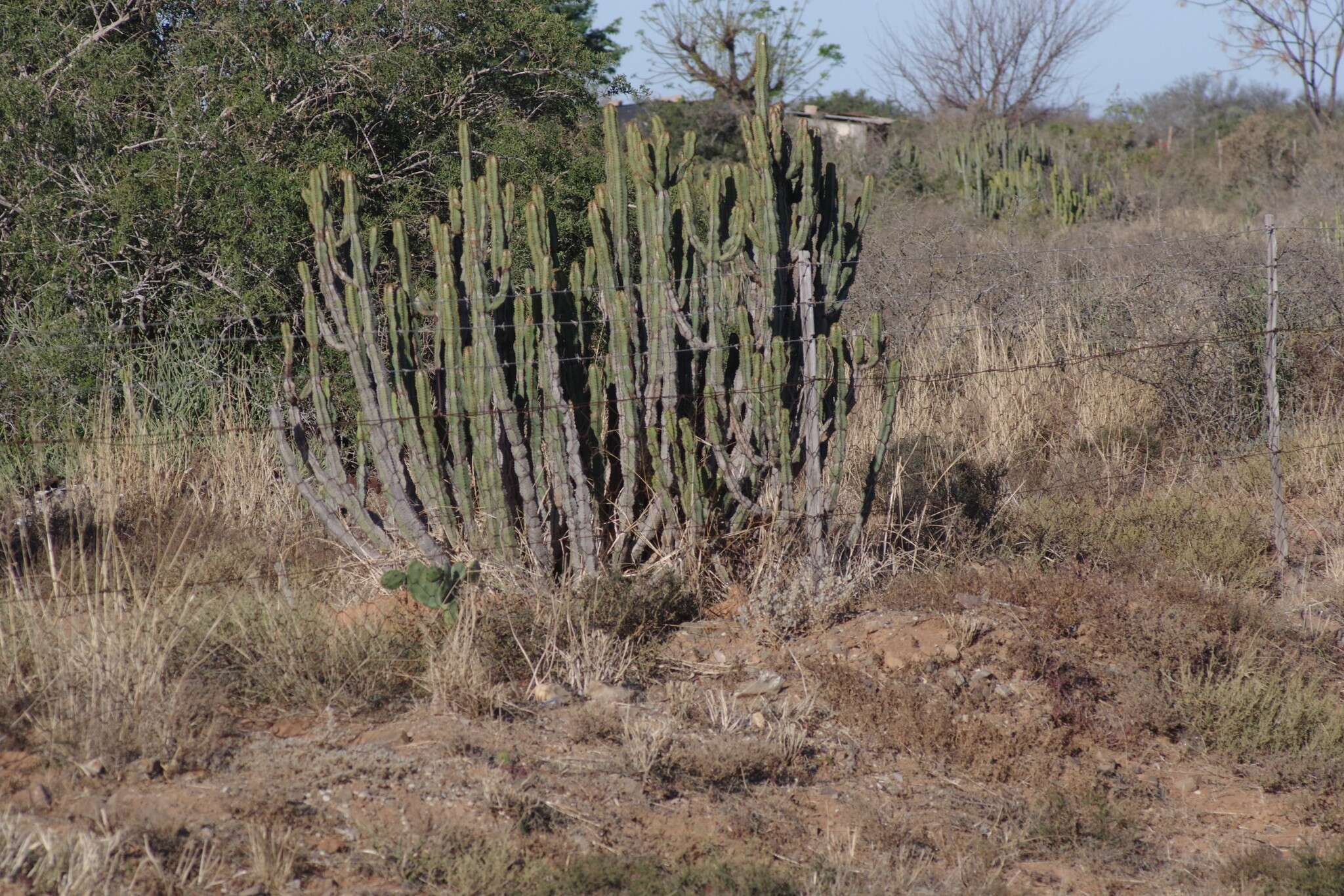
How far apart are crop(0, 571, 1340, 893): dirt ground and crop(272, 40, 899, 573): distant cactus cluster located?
61cm

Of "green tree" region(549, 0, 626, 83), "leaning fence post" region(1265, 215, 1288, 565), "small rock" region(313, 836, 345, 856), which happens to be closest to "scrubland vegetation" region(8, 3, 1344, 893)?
"small rock" region(313, 836, 345, 856)

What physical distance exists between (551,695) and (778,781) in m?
0.91

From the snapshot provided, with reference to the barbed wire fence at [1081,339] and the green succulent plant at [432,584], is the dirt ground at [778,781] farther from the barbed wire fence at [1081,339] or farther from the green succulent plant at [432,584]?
the barbed wire fence at [1081,339]

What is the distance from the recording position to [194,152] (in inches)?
312

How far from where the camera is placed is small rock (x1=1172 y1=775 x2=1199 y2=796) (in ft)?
14.5

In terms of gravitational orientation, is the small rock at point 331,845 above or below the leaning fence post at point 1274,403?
below

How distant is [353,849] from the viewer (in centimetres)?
361

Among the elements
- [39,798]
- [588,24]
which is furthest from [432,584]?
[588,24]

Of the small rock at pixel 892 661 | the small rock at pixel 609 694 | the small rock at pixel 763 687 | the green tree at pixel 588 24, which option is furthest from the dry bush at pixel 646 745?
the green tree at pixel 588 24

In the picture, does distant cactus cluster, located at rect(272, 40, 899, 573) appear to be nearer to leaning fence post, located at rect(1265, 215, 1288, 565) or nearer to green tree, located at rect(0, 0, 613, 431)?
leaning fence post, located at rect(1265, 215, 1288, 565)

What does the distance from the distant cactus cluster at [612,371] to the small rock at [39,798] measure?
5.93 feet

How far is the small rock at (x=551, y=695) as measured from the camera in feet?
15.1

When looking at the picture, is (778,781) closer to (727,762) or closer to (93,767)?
(727,762)

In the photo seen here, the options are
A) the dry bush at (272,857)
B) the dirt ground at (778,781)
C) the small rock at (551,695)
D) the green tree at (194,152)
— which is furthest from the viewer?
the green tree at (194,152)
